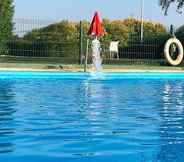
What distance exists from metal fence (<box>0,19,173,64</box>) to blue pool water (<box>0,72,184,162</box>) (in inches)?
475

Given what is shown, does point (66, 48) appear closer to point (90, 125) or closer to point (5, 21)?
point (5, 21)

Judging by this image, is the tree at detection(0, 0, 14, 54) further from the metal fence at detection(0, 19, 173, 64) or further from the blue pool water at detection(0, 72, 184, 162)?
the blue pool water at detection(0, 72, 184, 162)

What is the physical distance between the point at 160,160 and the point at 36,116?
3.57 metres

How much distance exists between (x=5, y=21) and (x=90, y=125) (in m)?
17.9

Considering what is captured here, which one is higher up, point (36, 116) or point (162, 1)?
point (162, 1)

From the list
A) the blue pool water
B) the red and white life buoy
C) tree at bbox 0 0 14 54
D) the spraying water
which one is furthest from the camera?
the red and white life buoy

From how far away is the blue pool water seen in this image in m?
6.11

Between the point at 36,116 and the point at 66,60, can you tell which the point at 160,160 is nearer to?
the point at 36,116

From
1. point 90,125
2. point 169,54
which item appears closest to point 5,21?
point 169,54

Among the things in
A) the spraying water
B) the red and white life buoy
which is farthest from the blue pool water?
the red and white life buoy

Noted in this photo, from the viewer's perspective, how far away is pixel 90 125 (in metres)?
8.16

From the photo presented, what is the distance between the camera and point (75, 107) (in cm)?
1047

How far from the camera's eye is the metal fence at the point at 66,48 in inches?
1059

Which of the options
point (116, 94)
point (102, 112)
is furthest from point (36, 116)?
point (116, 94)
